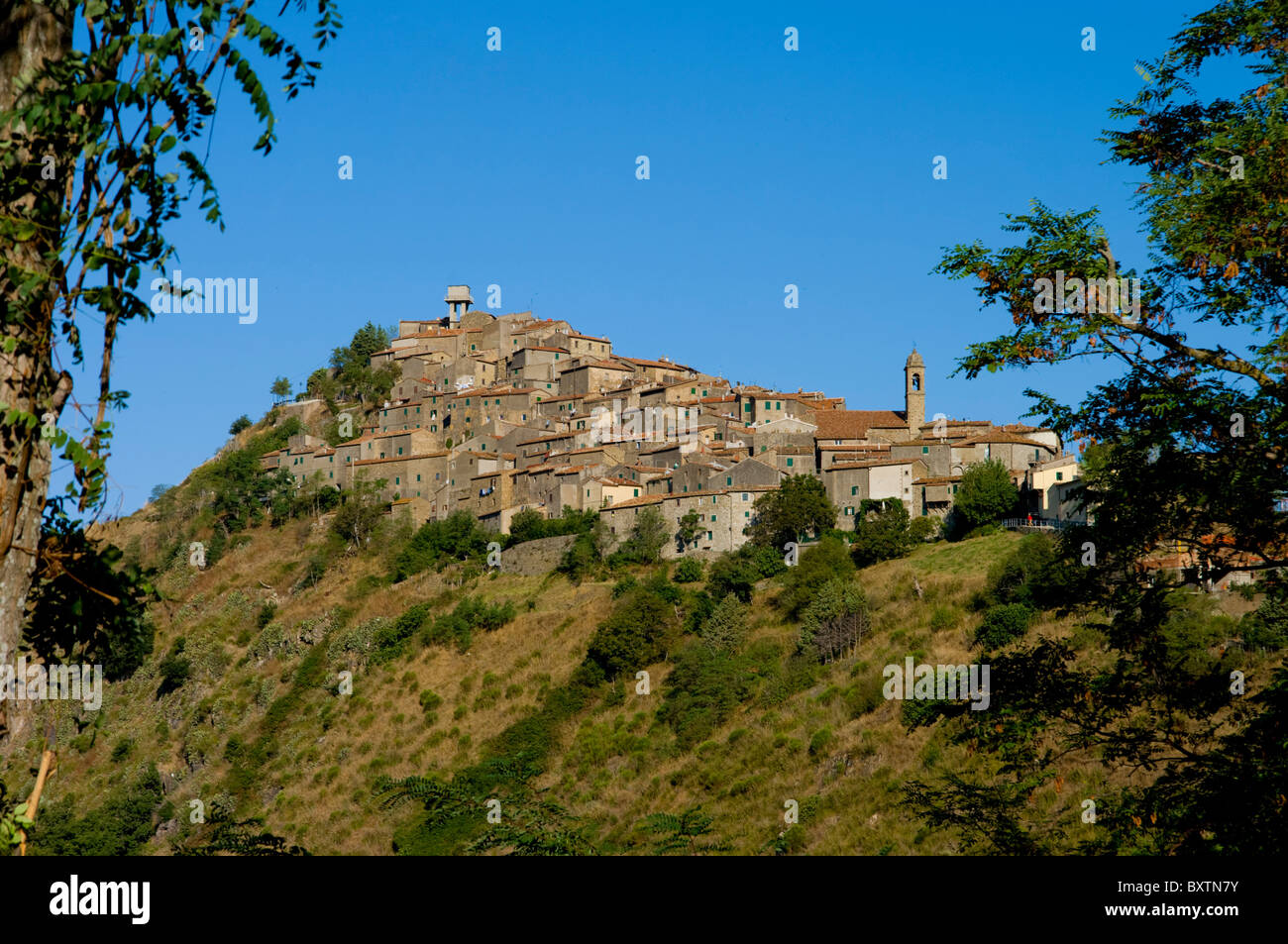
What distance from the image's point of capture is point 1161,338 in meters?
11.4

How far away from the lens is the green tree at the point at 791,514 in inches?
2400

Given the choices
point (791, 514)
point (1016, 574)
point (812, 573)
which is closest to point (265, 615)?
point (791, 514)

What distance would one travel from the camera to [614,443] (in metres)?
77.4

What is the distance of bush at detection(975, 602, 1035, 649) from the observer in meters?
42.5

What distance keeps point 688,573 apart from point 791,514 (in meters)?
5.58

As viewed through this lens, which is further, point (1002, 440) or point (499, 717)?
point (1002, 440)

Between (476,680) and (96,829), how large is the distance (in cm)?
1710

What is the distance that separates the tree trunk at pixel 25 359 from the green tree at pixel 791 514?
2199 inches

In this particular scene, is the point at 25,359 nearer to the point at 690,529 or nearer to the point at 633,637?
the point at 633,637

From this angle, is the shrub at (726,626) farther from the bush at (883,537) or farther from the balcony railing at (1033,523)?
the balcony railing at (1033,523)

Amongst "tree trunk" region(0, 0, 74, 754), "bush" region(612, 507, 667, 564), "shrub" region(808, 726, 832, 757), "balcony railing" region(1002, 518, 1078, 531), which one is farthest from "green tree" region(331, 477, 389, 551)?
"tree trunk" region(0, 0, 74, 754)

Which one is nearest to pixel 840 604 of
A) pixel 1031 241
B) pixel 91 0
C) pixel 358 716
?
pixel 358 716

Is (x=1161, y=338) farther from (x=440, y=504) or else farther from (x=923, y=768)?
(x=440, y=504)

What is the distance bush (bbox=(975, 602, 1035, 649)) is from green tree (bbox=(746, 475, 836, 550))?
16.7 metres
